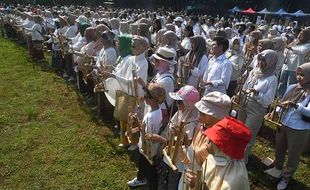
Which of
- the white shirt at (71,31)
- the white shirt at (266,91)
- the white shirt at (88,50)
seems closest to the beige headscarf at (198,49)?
the white shirt at (266,91)

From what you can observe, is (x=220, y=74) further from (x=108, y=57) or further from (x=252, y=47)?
(x=252, y=47)

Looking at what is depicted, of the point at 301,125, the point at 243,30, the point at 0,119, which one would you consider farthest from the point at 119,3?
the point at 301,125

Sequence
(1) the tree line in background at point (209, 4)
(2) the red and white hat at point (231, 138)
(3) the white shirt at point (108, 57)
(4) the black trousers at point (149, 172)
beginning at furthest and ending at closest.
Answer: (1) the tree line in background at point (209, 4), (3) the white shirt at point (108, 57), (4) the black trousers at point (149, 172), (2) the red and white hat at point (231, 138)

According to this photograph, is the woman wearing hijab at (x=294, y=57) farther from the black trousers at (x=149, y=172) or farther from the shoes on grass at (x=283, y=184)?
the black trousers at (x=149, y=172)

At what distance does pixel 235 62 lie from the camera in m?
8.98

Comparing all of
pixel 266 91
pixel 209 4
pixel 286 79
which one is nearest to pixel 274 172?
pixel 266 91

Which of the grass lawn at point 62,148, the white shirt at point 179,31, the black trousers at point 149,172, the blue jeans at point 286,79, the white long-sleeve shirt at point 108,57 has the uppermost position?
the white long-sleeve shirt at point 108,57

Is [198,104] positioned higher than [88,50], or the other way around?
[198,104]

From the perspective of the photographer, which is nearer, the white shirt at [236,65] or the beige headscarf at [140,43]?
the beige headscarf at [140,43]

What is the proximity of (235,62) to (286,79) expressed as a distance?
192cm

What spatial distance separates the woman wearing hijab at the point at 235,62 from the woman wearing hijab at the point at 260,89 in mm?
2569

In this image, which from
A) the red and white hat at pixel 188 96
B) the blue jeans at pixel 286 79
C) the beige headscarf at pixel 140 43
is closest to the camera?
the red and white hat at pixel 188 96

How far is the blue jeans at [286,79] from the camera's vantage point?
9586 mm

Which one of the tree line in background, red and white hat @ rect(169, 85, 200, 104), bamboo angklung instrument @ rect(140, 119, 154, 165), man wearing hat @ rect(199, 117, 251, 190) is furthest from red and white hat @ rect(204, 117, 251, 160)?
the tree line in background
